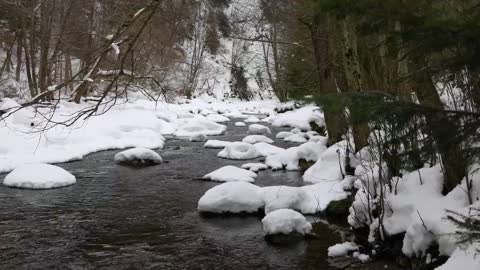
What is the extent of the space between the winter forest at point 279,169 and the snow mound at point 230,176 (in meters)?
0.05

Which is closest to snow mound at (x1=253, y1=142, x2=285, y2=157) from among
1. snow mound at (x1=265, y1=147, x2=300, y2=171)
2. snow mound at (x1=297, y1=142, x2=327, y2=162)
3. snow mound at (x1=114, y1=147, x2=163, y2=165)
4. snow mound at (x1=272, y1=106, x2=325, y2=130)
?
snow mound at (x1=265, y1=147, x2=300, y2=171)

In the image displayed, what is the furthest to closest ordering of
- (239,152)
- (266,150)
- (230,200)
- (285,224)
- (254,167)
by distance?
(266,150), (239,152), (254,167), (230,200), (285,224)

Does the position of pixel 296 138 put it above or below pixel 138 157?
above

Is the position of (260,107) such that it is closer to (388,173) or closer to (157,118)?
(157,118)

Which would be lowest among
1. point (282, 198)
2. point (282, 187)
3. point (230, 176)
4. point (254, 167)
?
point (282, 198)

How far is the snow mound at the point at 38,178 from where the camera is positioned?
902 cm

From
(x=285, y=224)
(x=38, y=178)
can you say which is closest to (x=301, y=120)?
(x=38, y=178)

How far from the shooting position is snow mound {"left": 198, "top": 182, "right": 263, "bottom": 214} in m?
7.67

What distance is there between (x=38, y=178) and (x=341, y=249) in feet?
20.2

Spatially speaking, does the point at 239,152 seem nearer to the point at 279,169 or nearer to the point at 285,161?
the point at 285,161

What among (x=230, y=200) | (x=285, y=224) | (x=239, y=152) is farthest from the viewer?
(x=239, y=152)

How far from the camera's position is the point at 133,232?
660cm

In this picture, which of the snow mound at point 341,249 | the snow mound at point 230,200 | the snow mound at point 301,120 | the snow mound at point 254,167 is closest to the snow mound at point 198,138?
the snow mound at point 301,120

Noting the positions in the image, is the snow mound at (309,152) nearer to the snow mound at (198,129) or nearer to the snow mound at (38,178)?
the snow mound at (38,178)
